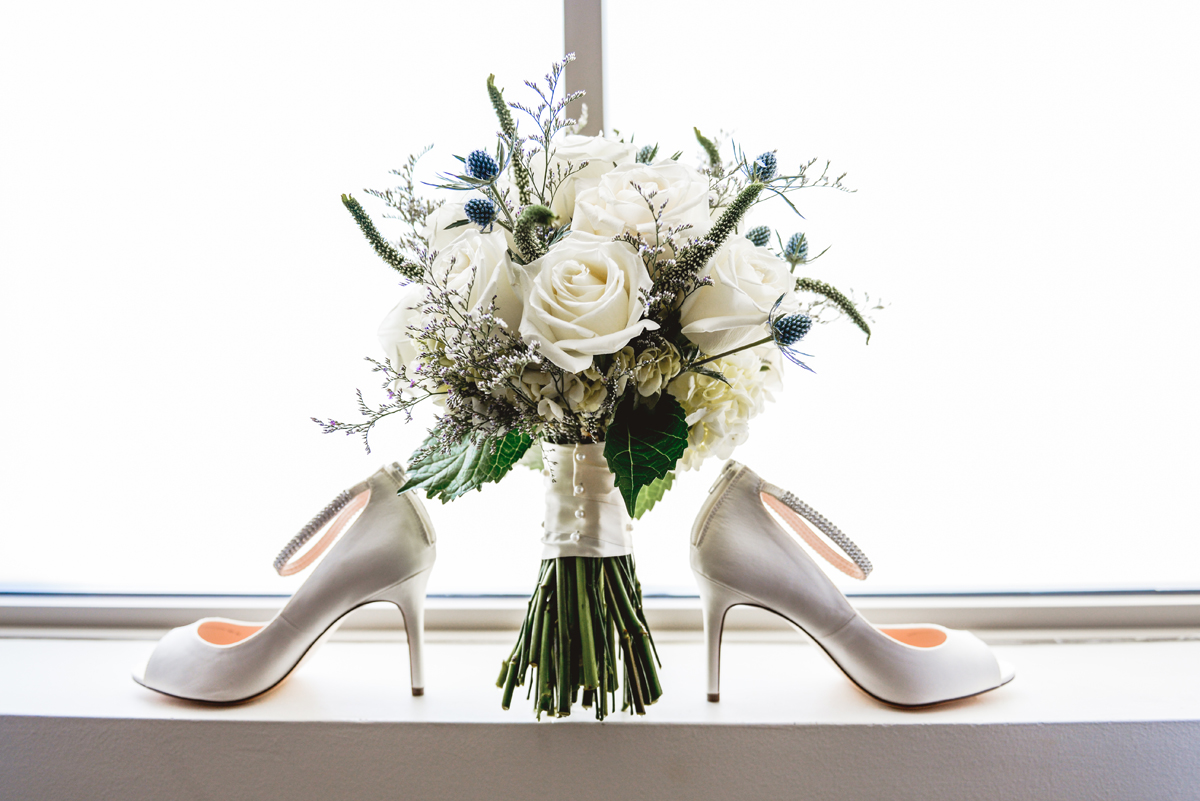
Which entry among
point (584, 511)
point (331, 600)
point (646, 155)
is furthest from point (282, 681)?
point (646, 155)

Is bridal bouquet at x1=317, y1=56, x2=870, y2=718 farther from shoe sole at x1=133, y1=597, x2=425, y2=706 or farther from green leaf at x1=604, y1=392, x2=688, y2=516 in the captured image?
shoe sole at x1=133, y1=597, x2=425, y2=706

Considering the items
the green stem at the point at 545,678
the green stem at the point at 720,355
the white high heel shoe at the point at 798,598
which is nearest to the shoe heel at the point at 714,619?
the white high heel shoe at the point at 798,598

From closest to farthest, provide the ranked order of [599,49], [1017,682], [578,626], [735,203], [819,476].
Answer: [735,203] < [578,626] < [1017,682] < [599,49] < [819,476]

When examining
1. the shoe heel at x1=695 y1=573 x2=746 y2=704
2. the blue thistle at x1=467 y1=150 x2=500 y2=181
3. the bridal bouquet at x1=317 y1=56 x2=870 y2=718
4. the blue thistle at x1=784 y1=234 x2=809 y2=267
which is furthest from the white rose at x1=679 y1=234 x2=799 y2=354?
the shoe heel at x1=695 y1=573 x2=746 y2=704

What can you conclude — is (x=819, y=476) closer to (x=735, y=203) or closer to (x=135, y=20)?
(x=735, y=203)

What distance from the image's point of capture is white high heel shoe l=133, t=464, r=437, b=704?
2.49ft

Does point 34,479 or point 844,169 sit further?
point 34,479

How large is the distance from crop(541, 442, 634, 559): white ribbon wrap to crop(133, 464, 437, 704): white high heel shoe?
0.21 m

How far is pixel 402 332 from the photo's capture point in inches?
23.6

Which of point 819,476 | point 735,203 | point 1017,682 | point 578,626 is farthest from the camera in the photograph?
point 819,476

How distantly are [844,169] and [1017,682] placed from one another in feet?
2.93

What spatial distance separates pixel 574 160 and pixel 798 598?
60 cm

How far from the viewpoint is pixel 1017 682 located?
0.84 m

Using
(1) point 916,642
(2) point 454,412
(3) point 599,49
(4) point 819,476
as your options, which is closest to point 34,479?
(2) point 454,412
